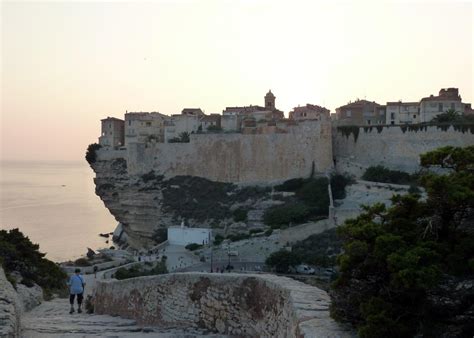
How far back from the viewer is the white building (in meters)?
37.3

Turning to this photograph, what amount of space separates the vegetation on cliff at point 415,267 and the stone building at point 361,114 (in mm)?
40963

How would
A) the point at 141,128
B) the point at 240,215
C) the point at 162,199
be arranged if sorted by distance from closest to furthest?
the point at 240,215
the point at 162,199
the point at 141,128

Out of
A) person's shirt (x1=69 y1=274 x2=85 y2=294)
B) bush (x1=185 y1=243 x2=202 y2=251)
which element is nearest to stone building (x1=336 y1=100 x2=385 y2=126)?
bush (x1=185 y1=243 x2=202 y2=251)

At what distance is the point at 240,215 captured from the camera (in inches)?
1533

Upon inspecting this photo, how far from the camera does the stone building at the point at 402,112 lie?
153 ft

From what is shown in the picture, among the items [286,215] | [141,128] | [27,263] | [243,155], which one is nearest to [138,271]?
[286,215]

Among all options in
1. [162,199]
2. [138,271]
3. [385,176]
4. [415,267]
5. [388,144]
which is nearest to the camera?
[415,267]

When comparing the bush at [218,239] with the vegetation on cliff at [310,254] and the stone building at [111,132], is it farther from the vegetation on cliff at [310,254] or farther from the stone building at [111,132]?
the stone building at [111,132]

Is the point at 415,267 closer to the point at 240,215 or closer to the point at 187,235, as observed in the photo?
the point at 187,235

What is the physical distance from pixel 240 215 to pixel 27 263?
23.7 metres

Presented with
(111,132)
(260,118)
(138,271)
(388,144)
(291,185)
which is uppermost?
(260,118)

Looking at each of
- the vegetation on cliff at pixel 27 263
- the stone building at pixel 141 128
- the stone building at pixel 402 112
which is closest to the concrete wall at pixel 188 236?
the stone building at pixel 141 128

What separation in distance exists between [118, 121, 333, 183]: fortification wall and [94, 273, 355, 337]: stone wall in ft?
104

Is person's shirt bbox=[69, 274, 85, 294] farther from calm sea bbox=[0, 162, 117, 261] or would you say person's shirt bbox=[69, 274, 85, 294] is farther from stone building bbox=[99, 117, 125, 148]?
stone building bbox=[99, 117, 125, 148]
